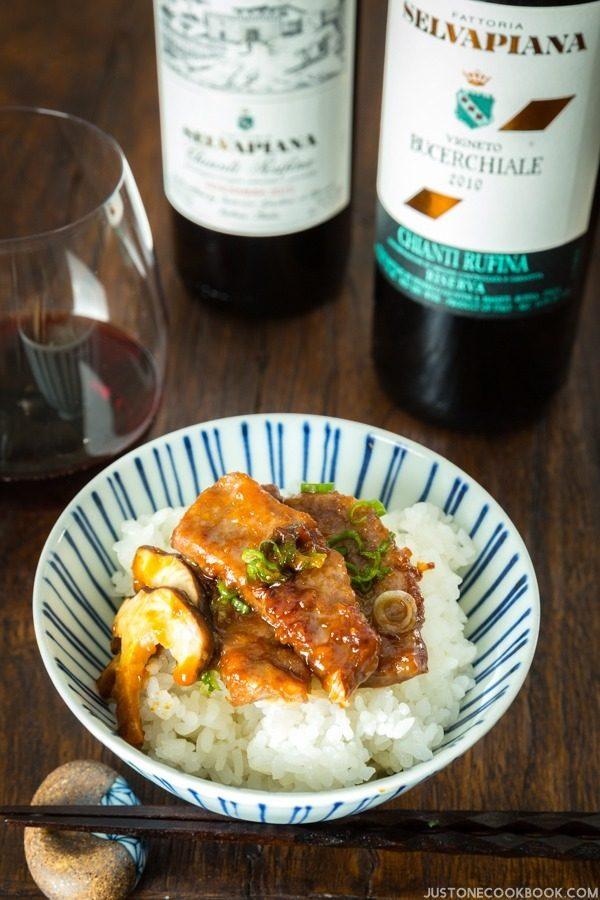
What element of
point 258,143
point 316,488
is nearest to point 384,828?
point 316,488

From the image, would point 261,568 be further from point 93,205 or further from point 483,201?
point 93,205

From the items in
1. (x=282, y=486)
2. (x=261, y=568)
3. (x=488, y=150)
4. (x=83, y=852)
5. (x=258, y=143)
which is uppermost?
(x=488, y=150)

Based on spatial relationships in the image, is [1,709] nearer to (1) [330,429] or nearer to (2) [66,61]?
(1) [330,429]

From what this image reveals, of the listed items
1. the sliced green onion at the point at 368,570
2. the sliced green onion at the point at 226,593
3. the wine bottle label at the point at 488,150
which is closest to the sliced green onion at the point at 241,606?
the sliced green onion at the point at 226,593

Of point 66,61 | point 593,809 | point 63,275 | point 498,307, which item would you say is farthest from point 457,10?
point 66,61

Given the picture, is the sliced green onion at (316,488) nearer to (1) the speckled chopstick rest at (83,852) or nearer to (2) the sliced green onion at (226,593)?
(2) the sliced green onion at (226,593)

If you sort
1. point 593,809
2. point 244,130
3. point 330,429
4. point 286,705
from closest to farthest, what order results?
point 286,705 < point 593,809 < point 330,429 < point 244,130
